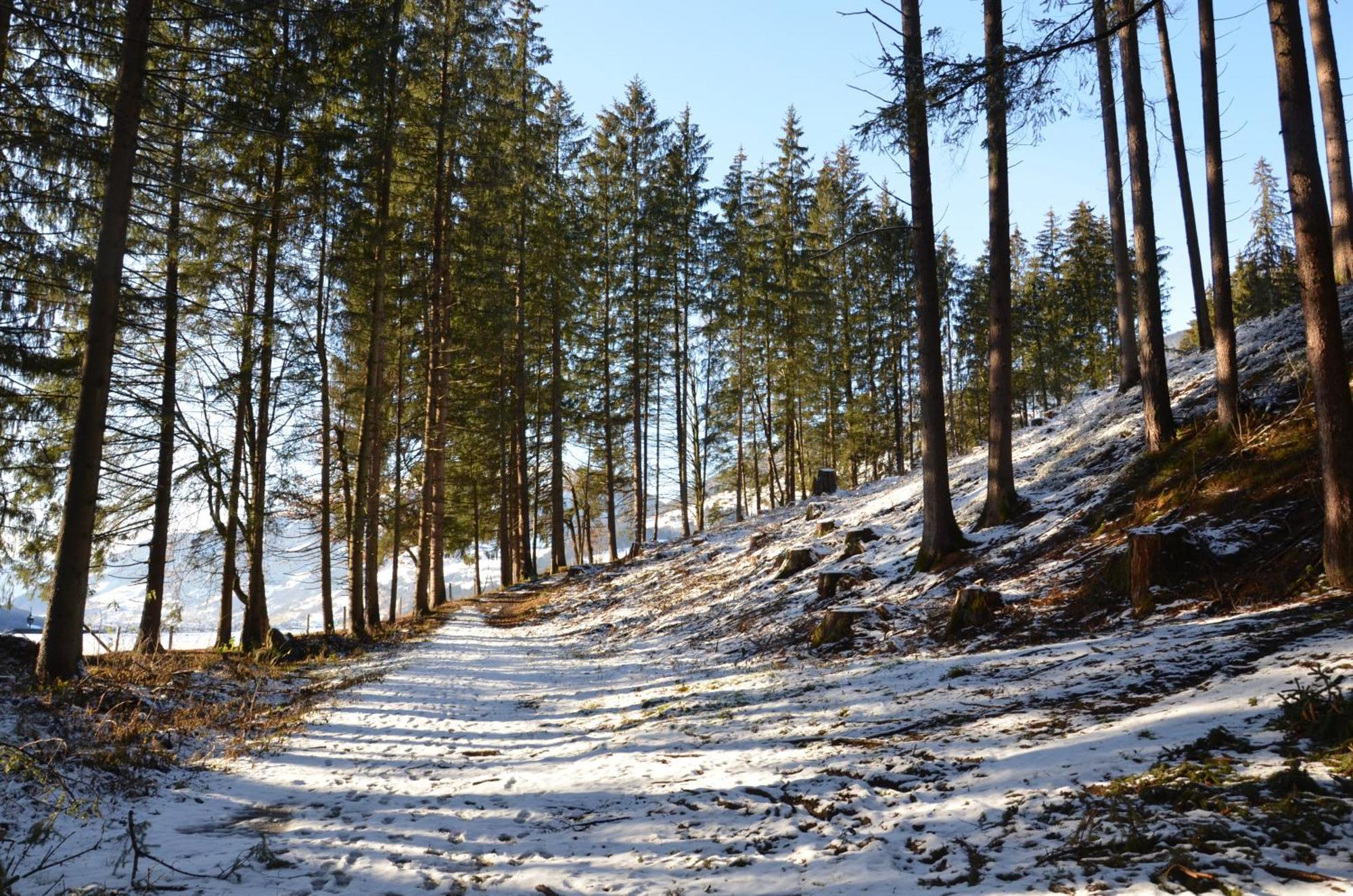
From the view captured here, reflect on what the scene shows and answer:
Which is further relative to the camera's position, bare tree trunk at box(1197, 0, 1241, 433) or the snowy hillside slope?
bare tree trunk at box(1197, 0, 1241, 433)

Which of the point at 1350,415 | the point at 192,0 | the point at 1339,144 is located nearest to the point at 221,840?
the point at 1350,415

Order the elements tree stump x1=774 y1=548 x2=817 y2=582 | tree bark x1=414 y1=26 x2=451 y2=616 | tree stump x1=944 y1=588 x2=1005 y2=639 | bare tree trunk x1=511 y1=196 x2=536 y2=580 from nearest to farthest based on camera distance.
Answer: tree stump x1=944 y1=588 x2=1005 y2=639
tree stump x1=774 y1=548 x2=817 y2=582
tree bark x1=414 y1=26 x2=451 y2=616
bare tree trunk x1=511 y1=196 x2=536 y2=580

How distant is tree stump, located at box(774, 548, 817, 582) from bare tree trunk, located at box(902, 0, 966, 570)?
3254mm

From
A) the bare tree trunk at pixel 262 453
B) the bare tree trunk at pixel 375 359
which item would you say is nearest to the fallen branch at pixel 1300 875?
the bare tree trunk at pixel 262 453

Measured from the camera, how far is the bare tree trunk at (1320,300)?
556cm

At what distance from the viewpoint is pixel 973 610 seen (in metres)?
8.10

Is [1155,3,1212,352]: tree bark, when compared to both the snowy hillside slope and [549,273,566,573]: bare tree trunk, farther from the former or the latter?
[549,273,566,573]: bare tree trunk

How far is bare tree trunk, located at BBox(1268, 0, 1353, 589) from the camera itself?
18.2ft

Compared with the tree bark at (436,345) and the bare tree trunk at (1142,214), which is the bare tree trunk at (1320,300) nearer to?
the bare tree trunk at (1142,214)

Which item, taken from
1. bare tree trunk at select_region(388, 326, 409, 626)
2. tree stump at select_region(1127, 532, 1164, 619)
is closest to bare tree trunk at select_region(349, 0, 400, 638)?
bare tree trunk at select_region(388, 326, 409, 626)

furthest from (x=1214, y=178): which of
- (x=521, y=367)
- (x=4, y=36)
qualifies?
(x=521, y=367)

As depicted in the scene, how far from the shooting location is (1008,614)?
7.89 m

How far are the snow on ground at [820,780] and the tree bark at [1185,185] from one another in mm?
8140

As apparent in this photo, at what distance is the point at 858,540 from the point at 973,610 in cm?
505
